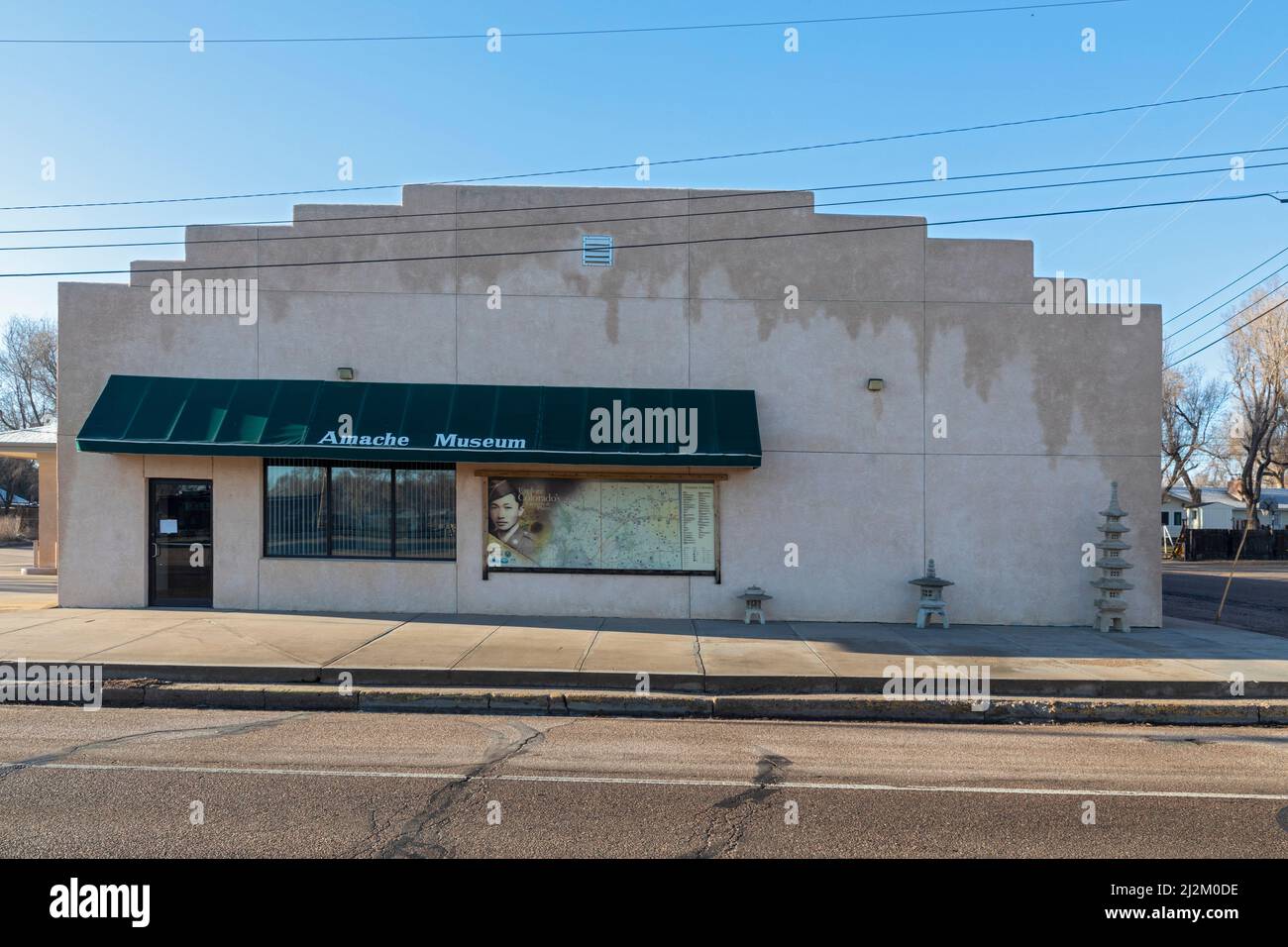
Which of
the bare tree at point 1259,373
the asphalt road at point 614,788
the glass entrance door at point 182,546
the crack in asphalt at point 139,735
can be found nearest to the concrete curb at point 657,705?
the asphalt road at point 614,788

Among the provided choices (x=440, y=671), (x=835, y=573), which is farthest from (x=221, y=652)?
(x=835, y=573)

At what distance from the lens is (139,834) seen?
181 inches

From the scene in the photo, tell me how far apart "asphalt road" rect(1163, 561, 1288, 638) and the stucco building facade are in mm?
3624

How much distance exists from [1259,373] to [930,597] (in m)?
41.7

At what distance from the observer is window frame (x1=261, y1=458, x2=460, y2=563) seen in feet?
41.3

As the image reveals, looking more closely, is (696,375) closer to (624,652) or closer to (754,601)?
(754,601)

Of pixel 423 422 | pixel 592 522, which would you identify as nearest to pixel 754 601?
pixel 592 522

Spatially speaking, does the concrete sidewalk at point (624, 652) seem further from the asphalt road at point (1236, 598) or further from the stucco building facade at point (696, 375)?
the asphalt road at point (1236, 598)

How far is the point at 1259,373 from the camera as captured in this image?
41.2 metres

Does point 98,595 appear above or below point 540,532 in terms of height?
below

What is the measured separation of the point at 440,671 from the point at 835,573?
6801 mm

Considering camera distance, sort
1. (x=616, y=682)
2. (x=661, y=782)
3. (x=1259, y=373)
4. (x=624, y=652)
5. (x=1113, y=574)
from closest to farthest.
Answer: (x=661, y=782) < (x=616, y=682) < (x=624, y=652) < (x=1113, y=574) < (x=1259, y=373)
